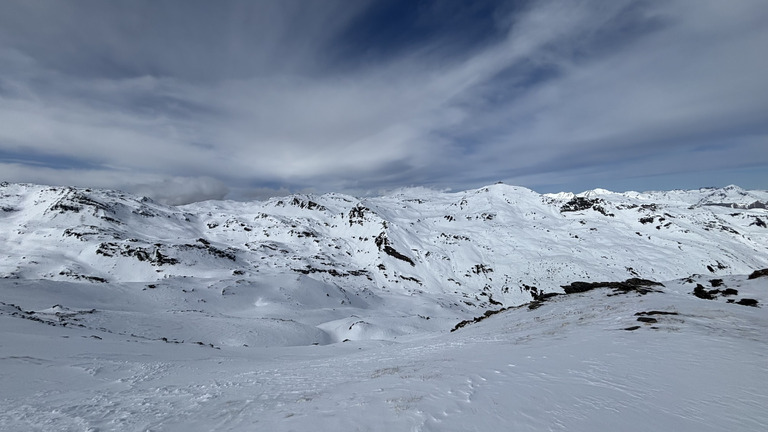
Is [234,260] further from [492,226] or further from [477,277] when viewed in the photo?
[492,226]

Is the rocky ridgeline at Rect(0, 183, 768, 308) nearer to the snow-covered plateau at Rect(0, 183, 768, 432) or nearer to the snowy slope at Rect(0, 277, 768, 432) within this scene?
the snow-covered plateau at Rect(0, 183, 768, 432)

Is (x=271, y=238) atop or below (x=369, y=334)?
atop

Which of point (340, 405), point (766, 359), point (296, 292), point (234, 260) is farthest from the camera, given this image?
point (234, 260)

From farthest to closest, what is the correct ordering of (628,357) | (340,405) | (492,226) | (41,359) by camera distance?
(492,226) → (41,359) → (628,357) → (340,405)

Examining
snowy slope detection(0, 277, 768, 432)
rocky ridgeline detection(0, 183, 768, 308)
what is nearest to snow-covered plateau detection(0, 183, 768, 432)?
snowy slope detection(0, 277, 768, 432)

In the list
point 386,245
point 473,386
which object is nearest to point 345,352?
point 473,386

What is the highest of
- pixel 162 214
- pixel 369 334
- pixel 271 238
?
pixel 162 214

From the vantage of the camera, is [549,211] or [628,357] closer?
[628,357]

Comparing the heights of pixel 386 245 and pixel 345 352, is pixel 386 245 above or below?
above

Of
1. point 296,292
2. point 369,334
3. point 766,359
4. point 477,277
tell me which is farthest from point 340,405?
point 477,277

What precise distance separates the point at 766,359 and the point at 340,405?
10897 millimetres

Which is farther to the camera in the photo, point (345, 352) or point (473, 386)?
point (345, 352)

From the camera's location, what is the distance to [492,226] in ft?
522

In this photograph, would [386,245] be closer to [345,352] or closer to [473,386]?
[345,352]
